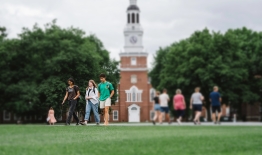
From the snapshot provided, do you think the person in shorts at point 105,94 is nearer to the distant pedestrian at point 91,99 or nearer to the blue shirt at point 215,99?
the distant pedestrian at point 91,99

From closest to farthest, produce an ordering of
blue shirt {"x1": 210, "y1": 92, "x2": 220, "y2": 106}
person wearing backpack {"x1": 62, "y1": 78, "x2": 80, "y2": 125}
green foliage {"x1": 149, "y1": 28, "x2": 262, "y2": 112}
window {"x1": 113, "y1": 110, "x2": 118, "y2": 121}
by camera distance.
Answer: person wearing backpack {"x1": 62, "y1": 78, "x2": 80, "y2": 125} → window {"x1": 113, "y1": 110, "x2": 118, "y2": 121} → blue shirt {"x1": 210, "y1": 92, "x2": 220, "y2": 106} → green foliage {"x1": 149, "y1": 28, "x2": 262, "y2": 112}

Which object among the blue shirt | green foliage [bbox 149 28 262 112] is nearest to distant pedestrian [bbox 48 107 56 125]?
the blue shirt

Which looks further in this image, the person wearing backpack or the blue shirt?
the blue shirt

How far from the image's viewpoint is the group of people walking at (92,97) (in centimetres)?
345

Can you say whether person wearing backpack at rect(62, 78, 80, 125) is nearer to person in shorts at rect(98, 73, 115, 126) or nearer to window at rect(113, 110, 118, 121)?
person in shorts at rect(98, 73, 115, 126)

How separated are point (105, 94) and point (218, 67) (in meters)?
98.5

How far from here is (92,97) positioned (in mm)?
3506

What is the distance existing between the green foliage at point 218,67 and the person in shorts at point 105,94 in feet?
313

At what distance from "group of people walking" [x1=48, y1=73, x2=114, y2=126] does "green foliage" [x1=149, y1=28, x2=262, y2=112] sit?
95513 millimetres

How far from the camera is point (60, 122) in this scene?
12.0 ft

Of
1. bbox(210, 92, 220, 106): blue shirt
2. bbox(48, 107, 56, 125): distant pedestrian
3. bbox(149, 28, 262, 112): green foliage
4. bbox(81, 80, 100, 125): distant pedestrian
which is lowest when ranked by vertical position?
bbox(48, 107, 56, 125): distant pedestrian

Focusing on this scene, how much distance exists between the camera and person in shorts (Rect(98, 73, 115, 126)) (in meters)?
3.48

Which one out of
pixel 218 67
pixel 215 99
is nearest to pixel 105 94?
pixel 215 99

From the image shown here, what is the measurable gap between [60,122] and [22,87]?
7678cm
